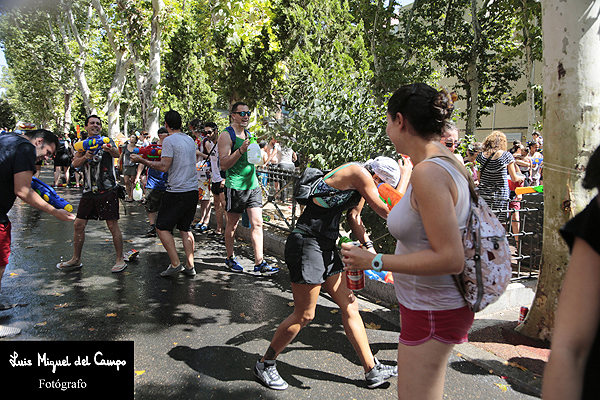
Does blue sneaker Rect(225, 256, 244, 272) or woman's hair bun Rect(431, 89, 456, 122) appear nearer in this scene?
woman's hair bun Rect(431, 89, 456, 122)

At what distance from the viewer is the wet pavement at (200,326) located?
3006mm

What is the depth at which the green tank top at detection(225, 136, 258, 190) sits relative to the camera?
215 inches

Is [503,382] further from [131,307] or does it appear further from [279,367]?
[131,307]

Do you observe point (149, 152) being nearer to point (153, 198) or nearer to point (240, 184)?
point (240, 184)

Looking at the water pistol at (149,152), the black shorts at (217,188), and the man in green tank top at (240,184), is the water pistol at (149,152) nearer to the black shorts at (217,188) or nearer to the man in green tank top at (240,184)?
the man in green tank top at (240,184)

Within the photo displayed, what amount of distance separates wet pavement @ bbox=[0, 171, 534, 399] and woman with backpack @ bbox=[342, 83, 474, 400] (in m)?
1.37

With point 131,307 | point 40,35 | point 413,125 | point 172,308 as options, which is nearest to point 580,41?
point 413,125

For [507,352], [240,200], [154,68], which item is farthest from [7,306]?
[154,68]

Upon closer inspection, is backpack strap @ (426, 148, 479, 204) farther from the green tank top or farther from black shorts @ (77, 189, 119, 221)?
black shorts @ (77, 189, 119, 221)

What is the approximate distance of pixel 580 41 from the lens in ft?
10.7

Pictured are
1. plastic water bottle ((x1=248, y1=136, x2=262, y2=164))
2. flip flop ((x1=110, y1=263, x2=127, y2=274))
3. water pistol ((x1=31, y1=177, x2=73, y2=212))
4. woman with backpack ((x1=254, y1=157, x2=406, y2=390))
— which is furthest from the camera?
flip flop ((x1=110, y1=263, x2=127, y2=274))

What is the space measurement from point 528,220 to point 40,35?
114 feet

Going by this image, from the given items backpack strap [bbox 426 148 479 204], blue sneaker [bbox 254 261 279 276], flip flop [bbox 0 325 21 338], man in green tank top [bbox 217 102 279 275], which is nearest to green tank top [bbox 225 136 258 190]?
man in green tank top [bbox 217 102 279 275]

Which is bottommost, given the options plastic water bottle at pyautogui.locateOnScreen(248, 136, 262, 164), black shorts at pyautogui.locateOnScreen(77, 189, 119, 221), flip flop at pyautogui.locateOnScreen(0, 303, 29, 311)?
flip flop at pyautogui.locateOnScreen(0, 303, 29, 311)
